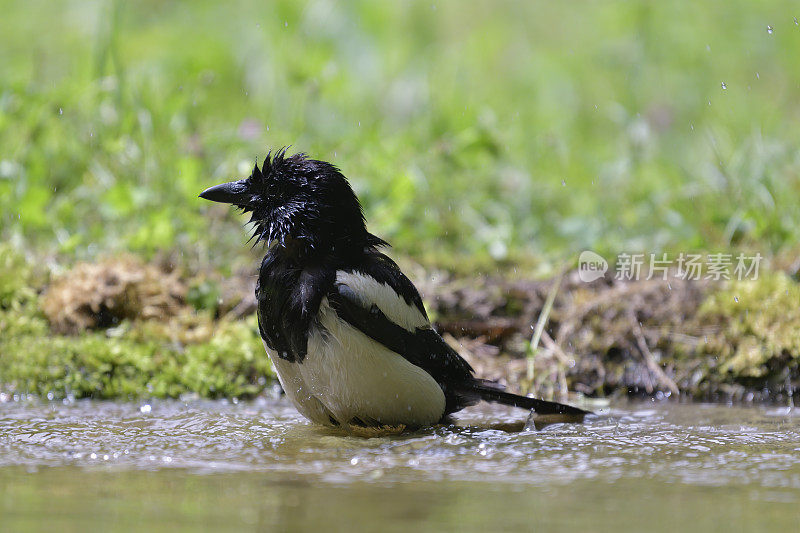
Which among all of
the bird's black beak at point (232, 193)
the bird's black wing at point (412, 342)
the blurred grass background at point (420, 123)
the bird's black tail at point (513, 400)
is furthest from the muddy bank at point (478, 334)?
the bird's black beak at point (232, 193)

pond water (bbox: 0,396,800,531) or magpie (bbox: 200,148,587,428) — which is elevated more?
magpie (bbox: 200,148,587,428)

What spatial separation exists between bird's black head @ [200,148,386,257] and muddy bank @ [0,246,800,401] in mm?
1030

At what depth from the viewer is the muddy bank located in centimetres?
461

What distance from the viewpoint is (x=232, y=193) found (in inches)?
159

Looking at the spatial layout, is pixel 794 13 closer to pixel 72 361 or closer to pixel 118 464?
pixel 72 361

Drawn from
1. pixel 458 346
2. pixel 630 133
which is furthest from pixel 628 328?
pixel 630 133

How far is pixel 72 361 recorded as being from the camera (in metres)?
4.62

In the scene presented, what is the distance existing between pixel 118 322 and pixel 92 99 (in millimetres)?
2049

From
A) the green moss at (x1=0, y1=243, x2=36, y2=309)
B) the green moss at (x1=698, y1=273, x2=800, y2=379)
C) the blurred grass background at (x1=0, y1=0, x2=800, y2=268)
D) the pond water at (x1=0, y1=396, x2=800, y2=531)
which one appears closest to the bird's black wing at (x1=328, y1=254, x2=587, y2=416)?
the pond water at (x1=0, y1=396, x2=800, y2=531)

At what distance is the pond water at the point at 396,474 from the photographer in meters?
2.33

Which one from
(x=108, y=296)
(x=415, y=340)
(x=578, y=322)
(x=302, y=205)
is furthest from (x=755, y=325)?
(x=108, y=296)

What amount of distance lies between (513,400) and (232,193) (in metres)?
1.51

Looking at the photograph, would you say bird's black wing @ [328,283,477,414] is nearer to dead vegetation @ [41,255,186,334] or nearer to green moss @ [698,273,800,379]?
green moss @ [698,273,800,379]

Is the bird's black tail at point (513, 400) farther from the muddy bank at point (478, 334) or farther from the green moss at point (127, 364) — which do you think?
the green moss at point (127, 364)
